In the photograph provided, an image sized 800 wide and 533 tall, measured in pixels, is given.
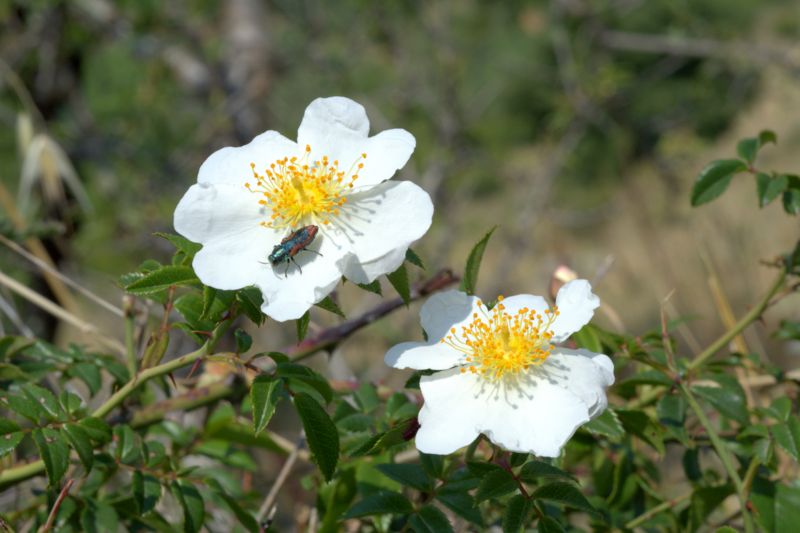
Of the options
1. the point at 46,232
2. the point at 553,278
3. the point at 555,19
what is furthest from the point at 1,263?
the point at 555,19

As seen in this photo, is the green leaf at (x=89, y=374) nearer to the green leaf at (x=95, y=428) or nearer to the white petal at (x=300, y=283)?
the green leaf at (x=95, y=428)

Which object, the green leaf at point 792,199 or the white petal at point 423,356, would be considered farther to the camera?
the green leaf at point 792,199

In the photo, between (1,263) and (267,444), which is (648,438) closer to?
(267,444)

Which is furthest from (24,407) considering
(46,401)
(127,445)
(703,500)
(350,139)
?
(703,500)

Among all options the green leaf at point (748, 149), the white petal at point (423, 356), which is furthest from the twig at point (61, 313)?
the green leaf at point (748, 149)

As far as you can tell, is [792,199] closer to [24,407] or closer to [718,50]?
[24,407]

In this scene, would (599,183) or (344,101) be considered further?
(599,183)

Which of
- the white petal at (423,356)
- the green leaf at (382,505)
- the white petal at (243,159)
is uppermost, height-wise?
the white petal at (243,159)
